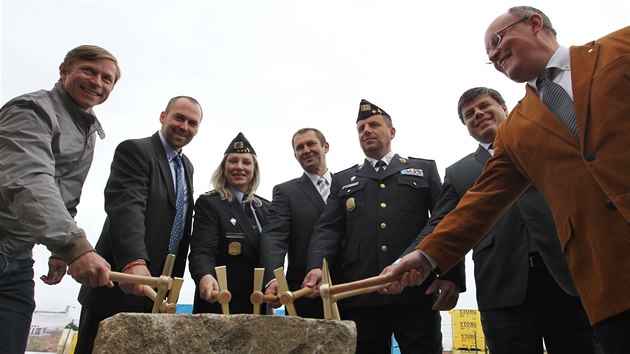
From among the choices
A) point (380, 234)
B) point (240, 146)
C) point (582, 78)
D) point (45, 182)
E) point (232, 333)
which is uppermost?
point (240, 146)

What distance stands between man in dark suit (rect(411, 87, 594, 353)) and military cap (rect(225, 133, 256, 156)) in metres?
1.70

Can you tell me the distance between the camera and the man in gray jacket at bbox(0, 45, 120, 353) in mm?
2229

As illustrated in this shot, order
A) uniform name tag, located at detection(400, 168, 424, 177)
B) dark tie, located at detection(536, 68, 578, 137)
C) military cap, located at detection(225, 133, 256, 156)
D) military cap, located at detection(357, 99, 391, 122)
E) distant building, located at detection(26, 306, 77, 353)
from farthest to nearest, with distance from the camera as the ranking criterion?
distant building, located at detection(26, 306, 77, 353), military cap, located at detection(225, 133, 256, 156), military cap, located at detection(357, 99, 391, 122), uniform name tag, located at detection(400, 168, 424, 177), dark tie, located at detection(536, 68, 578, 137)

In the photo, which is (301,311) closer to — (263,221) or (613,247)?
(263,221)

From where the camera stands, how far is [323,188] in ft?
13.2

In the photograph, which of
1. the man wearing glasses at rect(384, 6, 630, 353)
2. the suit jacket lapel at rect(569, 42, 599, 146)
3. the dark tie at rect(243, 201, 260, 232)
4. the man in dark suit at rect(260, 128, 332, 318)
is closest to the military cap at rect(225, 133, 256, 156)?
the man in dark suit at rect(260, 128, 332, 318)

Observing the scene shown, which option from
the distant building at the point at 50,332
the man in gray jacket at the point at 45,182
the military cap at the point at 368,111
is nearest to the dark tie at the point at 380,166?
the military cap at the point at 368,111

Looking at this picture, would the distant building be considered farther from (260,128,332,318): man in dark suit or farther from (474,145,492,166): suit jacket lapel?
(474,145,492,166): suit jacket lapel

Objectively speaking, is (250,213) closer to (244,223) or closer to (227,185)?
(244,223)

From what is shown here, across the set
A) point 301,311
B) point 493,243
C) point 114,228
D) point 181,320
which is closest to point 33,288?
point 114,228

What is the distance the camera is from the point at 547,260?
2633mm

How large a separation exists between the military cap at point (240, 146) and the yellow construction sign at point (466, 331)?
9.59 meters

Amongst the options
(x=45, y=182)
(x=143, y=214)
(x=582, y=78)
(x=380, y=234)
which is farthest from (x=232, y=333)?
(x=582, y=78)

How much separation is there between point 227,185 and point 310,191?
67 cm
